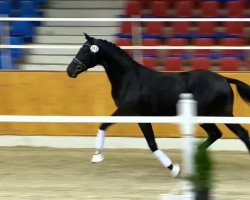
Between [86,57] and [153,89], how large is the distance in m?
0.96

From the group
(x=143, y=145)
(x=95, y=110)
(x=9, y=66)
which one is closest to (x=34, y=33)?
(x=9, y=66)

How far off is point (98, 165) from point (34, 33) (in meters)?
4.02

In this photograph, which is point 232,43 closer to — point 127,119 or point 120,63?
point 120,63

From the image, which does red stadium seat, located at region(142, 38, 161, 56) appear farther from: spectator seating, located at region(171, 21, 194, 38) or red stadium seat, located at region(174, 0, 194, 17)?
red stadium seat, located at region(174, 0, 194, 17)

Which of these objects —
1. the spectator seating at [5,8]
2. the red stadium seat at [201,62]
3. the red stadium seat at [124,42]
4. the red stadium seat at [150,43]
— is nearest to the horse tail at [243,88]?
the red stadium seat at [201,62]

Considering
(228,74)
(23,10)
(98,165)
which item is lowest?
(98,165)

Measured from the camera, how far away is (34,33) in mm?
11375

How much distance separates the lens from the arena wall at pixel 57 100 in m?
9.33

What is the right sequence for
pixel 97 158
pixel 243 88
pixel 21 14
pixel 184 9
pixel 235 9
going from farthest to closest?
pixel 21 14 < pixel 184 9 < pixel 235 9 < pixel 97 158 < pixel 243 88

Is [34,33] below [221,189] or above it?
above

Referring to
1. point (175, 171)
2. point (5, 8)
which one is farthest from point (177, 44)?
point (5, 8)

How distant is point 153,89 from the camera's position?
7648mm

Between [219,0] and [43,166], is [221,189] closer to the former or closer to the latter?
[43,166]

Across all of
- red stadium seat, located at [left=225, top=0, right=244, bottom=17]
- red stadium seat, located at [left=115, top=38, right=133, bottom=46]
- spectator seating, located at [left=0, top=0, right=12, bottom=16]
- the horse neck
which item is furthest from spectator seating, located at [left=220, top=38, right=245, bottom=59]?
spectator seating, located at [left=0, top=0, right=12, bottom=16]
